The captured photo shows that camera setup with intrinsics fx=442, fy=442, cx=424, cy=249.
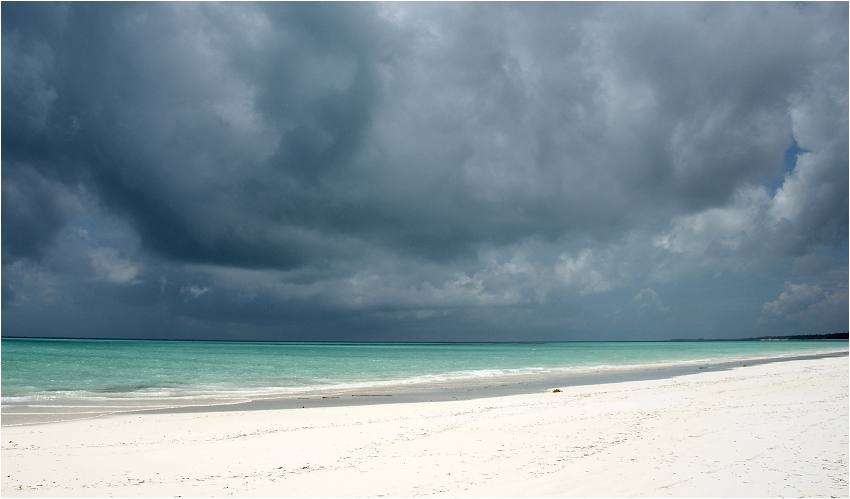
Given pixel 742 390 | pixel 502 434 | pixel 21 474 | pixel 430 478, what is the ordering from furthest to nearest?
pixel 742 390, pixel 502 434, pixel 21 474, pixel 430 478

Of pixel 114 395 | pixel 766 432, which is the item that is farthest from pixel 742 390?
pixel 114 395

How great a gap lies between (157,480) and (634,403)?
44.0 ft

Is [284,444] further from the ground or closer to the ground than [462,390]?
further from the ground

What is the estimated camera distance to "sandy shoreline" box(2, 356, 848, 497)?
6.70 meters

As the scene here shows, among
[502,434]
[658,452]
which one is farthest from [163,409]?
[658,452]

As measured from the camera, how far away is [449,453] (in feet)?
27.8

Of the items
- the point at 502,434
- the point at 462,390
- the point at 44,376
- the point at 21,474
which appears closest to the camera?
the point at 21,474

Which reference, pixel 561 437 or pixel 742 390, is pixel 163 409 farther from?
pixel 742 390

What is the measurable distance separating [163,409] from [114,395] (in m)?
6.00

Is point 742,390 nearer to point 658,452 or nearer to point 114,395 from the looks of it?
point 658,452

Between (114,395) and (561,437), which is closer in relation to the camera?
(561,437)

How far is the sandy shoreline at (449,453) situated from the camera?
670 centimetres

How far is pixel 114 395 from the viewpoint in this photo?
62.4 feet

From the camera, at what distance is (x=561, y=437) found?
959 cm
